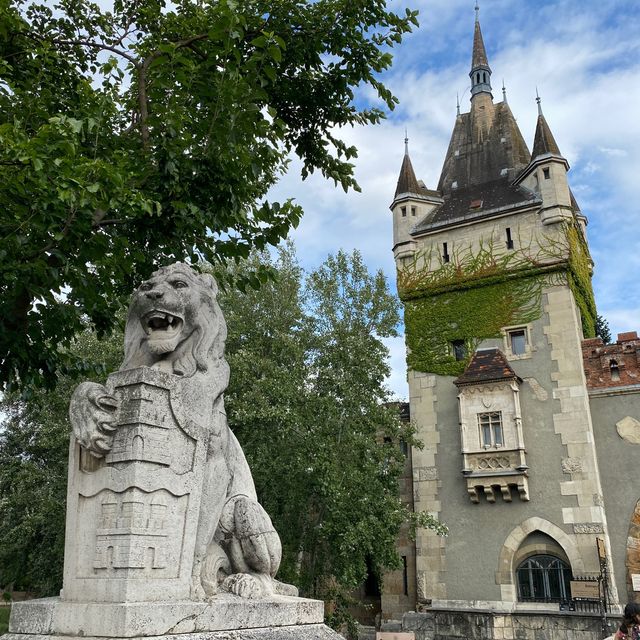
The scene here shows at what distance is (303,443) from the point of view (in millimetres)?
16562

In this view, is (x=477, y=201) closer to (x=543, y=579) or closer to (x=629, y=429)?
(x=629, y=429)

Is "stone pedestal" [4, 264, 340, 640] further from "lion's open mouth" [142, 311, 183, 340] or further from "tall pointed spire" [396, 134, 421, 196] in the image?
"tall pointed spire" [396, 134, 421, 196]

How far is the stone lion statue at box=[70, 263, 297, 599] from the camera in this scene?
166 inches

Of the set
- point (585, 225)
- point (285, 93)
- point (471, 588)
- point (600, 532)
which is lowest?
point (471, 588)

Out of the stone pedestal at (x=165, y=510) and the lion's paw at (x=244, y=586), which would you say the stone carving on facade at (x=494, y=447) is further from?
the lion's paw at (x=244, y=586)

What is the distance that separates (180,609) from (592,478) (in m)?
19.0

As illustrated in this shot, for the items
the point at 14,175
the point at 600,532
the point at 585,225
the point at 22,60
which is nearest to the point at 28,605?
the point at 14,175

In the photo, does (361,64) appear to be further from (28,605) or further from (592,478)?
(592,478)

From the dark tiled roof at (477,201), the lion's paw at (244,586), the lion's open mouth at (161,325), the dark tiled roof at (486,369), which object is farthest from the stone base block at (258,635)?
the dark tiled roof at (477,201)

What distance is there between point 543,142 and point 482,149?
4.32m

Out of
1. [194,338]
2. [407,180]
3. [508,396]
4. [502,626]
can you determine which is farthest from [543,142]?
[194,338]

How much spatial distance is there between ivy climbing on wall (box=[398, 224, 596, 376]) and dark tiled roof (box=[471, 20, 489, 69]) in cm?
1195

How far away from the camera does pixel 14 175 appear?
560 cm

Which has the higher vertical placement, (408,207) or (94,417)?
(408,207)
